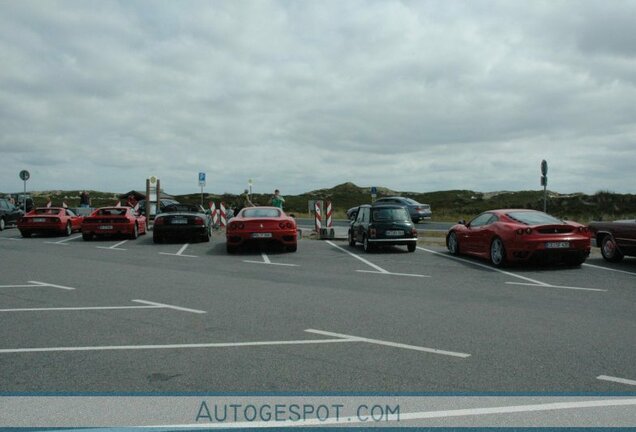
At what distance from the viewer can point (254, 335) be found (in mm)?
6164

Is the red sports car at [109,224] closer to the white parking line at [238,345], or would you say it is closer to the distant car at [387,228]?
the distant car at [387,228]

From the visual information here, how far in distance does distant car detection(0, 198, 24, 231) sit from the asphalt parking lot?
1685 cm

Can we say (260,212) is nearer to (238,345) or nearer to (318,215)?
(318,215)

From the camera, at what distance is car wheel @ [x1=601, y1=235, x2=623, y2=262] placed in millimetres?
13711

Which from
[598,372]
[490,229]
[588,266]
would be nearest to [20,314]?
[598,372]

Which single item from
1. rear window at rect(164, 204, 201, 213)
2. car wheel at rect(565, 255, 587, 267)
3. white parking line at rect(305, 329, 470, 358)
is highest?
rear window at rect(164, 204, 201, 213)

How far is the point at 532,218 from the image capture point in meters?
13.0

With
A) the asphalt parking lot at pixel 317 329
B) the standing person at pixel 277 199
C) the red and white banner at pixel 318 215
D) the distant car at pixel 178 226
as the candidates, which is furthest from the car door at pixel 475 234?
the standing person at pixel 277 199

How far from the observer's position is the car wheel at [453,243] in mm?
15617

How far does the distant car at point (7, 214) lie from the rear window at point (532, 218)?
77.8ft

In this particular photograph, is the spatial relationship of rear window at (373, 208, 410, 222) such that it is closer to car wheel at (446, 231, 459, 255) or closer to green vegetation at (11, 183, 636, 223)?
car wheel at (446, 231, 459, 255)

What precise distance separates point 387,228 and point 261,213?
3.72 metres

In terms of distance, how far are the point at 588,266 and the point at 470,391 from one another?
33.5 feet

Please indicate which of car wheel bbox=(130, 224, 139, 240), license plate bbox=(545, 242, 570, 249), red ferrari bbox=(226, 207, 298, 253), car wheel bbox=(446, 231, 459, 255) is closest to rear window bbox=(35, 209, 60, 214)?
car wheel bbox=(130, 224, 139, 240)
